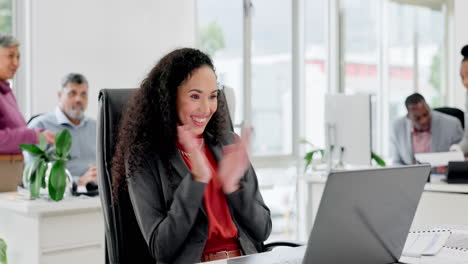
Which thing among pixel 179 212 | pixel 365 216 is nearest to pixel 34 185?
pixel 179 212

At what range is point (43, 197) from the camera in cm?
287

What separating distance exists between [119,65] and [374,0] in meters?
3.28

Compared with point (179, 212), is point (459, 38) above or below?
above

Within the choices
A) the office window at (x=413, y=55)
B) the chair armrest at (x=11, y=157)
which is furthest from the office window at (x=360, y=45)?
the chair armrest at (x=11, y=157)

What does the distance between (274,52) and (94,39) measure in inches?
78.5

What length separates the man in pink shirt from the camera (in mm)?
3554

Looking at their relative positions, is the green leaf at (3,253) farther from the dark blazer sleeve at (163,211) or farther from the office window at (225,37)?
the office window at (225,37)

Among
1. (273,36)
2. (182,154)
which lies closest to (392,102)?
(273,36)

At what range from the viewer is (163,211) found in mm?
1750

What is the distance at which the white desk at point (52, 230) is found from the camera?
2701mm

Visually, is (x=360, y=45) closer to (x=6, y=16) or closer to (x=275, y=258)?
(x=6, y=16)

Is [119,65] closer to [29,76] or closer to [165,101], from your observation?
[29,76]

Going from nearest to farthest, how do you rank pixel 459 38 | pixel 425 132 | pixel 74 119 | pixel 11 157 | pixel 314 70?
pixel 11 157 → pixel 425 132 → pixel 74 119 → pixel 459 38 → pixel 314 70

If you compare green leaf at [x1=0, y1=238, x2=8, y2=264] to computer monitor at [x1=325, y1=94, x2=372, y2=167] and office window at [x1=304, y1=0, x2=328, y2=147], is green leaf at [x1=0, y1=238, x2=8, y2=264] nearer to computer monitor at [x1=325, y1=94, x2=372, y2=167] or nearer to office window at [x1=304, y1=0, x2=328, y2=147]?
computer monitor at [x1=325, y1=94, x2=372, y2=167]
